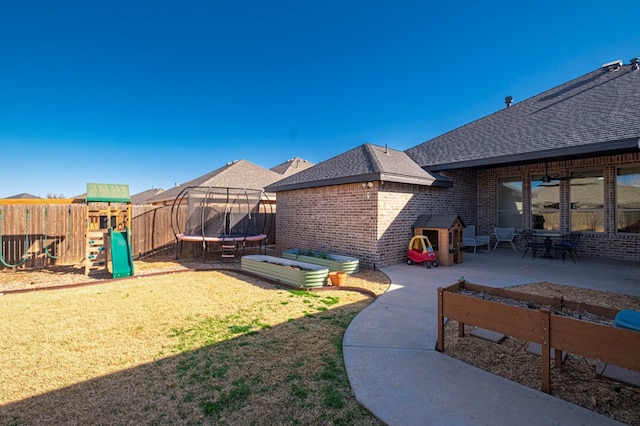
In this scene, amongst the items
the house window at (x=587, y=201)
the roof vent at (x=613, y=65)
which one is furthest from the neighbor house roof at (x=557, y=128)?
the house window at (x=587, y=201)

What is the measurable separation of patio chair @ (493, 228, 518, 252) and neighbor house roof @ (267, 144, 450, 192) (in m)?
3.34

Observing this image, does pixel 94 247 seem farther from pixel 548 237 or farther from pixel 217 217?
pixel 548 237

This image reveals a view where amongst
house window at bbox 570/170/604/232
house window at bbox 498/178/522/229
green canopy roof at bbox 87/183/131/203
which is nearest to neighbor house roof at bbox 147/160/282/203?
green canopy roof at bbox 87/183/131/203

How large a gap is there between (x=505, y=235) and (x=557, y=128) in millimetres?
4293

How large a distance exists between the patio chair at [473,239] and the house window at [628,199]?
3.76 m

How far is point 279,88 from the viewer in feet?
52.8

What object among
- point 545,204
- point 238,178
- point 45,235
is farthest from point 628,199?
point 45,235

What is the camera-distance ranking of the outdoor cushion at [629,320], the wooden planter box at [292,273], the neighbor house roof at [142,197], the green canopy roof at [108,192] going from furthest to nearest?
the neighbor house roof at [142,197]
the green canopy roof at [108,192]
the wooden planter box at [292,273]
the outdoor cushion at [629,320]

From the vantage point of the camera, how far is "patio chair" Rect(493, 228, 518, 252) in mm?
11461

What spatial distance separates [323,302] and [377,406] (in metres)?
3.15

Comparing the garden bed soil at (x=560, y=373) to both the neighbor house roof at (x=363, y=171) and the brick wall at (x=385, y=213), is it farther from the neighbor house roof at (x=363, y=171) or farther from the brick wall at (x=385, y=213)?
the neighbor house roof at (x=363, y=171)

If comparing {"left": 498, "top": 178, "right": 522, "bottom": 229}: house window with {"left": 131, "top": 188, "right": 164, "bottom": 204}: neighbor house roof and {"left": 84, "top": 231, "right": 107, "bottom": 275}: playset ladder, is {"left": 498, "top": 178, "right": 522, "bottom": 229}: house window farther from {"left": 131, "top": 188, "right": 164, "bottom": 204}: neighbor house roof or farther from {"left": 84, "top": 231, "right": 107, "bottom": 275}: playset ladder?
{"left": 131, "top": 188, "right": 164, "bottom": 204}: neighbor house roof

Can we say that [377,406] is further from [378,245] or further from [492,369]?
[378,245]

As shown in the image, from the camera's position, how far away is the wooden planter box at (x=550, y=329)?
88.2 inches
